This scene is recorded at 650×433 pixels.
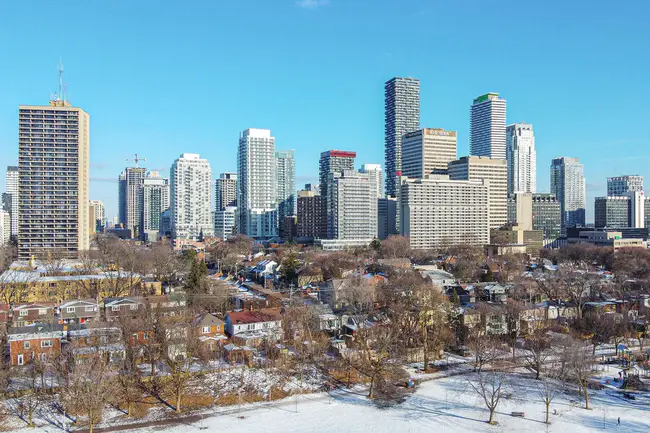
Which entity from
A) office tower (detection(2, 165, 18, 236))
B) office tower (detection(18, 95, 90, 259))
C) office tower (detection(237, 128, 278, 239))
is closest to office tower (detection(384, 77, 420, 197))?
office tower (detection(237, 128, 278, 239))

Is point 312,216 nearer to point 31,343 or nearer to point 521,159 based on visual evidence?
point 31,343

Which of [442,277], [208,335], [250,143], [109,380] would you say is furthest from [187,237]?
[109,380]

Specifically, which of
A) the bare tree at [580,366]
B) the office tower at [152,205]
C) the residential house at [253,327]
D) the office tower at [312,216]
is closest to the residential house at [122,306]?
the residential house at [253,327]

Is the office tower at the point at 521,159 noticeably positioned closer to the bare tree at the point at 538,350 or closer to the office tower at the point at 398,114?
the office tower at the point at 398,114

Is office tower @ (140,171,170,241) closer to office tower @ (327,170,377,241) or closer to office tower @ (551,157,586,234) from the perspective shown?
office tower @ (327,170,377,241)

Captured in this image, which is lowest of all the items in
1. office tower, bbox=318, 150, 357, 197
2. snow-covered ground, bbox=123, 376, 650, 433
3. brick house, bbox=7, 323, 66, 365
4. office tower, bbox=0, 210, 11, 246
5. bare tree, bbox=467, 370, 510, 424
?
snow-covered ground, bbox=123, 376, 650, 433

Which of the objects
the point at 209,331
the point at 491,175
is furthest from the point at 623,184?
the point at 209,331
